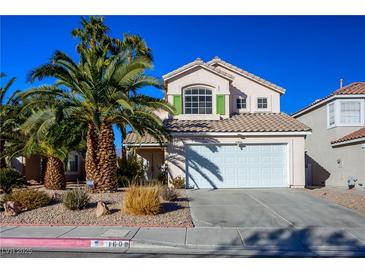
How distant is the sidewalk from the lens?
794cm

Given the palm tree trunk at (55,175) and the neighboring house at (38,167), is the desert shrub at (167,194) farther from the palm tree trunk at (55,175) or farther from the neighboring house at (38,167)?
the neighboring house at (38,167)

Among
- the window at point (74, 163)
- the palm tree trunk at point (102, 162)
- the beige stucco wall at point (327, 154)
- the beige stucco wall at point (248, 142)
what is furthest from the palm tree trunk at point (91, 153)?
the beige stucco wall at point (327, 154)

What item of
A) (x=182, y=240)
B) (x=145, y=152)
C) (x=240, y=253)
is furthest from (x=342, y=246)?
(x=145, y=152)

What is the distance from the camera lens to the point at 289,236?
905cm

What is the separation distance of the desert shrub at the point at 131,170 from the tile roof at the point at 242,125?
2735 millimetres

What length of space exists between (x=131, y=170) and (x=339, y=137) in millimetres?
12132

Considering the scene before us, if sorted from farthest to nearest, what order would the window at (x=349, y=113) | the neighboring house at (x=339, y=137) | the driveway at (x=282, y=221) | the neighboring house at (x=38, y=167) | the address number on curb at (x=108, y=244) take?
the neighboring house at (x=38, y=167)
the window at (x=349, y=113)
the neighboring house at (x=339, y=137)
the driveway at (x=282, y=221)
the address number on curb at (x=108, y=244)

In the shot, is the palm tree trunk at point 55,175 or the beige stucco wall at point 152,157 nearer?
the palm tree trunk at point 55,175

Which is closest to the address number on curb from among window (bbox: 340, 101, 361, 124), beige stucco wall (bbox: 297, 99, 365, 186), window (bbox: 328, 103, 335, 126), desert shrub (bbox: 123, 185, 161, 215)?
desert shrub (bbox: 123, 185, 161, 215)

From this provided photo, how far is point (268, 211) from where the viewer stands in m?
12.3

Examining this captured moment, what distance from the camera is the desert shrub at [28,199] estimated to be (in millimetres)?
11992

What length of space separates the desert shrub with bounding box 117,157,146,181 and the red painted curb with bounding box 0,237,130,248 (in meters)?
10.8

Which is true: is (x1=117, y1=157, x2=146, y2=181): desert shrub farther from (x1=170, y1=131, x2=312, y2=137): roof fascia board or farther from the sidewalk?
the sidewalk

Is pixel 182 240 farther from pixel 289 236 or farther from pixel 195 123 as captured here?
pixel 195 123
